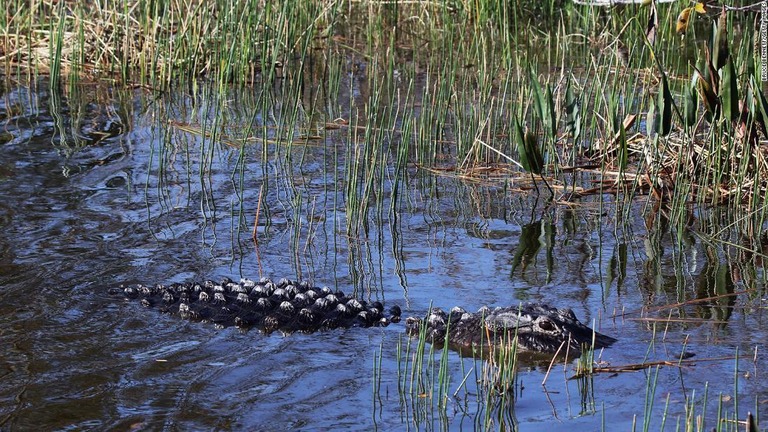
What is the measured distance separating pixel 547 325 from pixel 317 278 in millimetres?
A: 1391

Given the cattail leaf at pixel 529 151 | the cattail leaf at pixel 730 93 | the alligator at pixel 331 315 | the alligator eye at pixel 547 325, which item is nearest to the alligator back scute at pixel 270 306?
the alligator at pixel 331 315

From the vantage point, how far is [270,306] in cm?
450

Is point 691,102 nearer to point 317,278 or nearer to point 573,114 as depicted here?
point 573,114

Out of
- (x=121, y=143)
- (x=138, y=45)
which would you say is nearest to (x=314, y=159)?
(x=121, y=143)

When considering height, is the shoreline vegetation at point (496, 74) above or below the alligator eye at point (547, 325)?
above

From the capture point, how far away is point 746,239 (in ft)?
18.3

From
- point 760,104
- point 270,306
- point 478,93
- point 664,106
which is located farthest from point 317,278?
point 478,93

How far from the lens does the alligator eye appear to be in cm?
422

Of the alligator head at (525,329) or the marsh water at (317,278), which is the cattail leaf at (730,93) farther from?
the alligator head at (525,329)

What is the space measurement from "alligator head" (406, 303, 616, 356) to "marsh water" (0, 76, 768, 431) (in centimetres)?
10

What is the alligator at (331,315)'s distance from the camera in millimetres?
4227

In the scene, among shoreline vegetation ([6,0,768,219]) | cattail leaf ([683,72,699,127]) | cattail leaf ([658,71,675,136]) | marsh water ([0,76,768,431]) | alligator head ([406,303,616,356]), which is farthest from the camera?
shoreline vegetation ([6,0,768,219])

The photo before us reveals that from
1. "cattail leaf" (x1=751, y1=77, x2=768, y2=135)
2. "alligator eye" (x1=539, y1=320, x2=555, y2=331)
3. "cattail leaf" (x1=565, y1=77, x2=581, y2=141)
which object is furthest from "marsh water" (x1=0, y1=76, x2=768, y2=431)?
"cattail leaf" (x1=751, y1=77, x2=768, y2=135)

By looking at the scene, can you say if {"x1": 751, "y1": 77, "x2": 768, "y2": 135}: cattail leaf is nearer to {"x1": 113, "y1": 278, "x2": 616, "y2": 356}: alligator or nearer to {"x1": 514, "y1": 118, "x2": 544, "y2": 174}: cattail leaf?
{"x1": 514, "y1": 118, "x2": 544, "y2": 174}: cattail leaf
